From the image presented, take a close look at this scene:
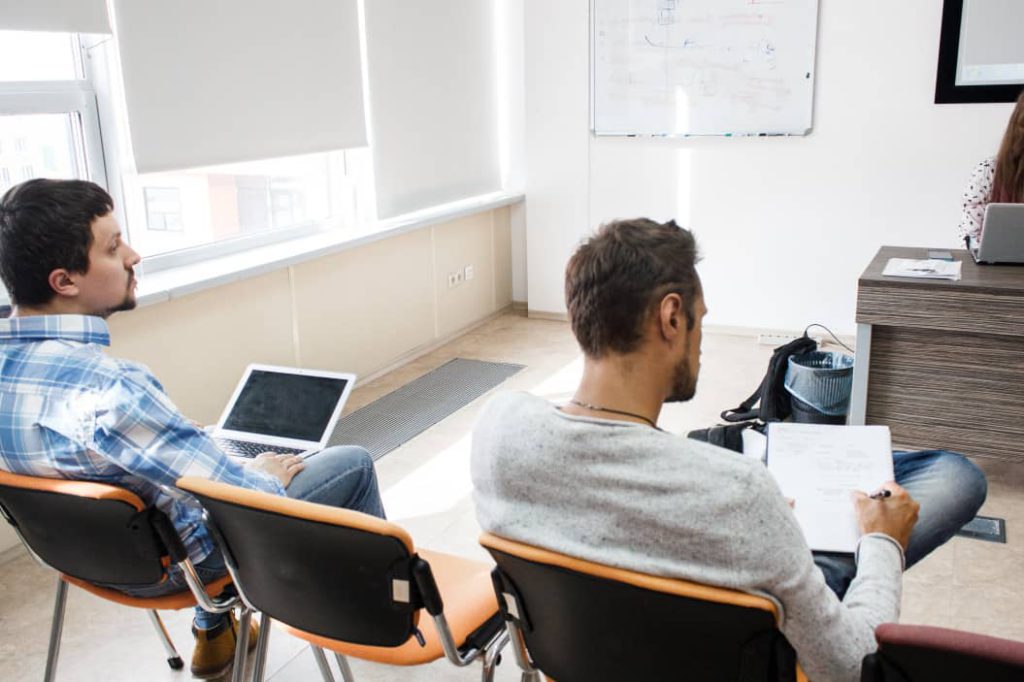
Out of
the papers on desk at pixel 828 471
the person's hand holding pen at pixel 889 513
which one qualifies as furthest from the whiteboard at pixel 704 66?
the person's hand holding pen at pixel 889 513

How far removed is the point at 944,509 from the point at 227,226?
117 inches

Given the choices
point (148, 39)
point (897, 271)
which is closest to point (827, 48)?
point (897, 271)

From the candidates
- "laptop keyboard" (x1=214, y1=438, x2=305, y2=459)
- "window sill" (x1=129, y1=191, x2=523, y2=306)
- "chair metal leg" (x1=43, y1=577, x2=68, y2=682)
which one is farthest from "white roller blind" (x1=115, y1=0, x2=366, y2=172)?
"chair metal leg" (x1=43, y1=577, x2=68, y2=682)

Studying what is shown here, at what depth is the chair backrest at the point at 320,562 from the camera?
134 centimetres

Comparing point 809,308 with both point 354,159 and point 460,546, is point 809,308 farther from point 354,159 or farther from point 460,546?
point 460,546

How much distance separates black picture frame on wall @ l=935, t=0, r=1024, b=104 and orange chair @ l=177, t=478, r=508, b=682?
12.4 feet

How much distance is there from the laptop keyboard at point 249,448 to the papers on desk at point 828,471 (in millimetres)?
1205

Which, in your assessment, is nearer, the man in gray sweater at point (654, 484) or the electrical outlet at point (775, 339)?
the man in gray sweater at point (654, 484)

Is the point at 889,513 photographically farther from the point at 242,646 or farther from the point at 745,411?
the point at 745,411

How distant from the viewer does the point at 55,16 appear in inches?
106

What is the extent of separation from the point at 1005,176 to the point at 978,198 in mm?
180

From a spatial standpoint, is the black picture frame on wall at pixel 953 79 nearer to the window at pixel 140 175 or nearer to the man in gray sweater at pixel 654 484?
the window at pixel 140 175

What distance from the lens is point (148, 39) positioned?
9.97 feet

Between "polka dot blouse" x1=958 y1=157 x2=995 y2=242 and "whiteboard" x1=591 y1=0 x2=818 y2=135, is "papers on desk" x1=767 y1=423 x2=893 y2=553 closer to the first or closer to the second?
"polka dot blouse" x1=958 y1=157 x2=995 y2=242
